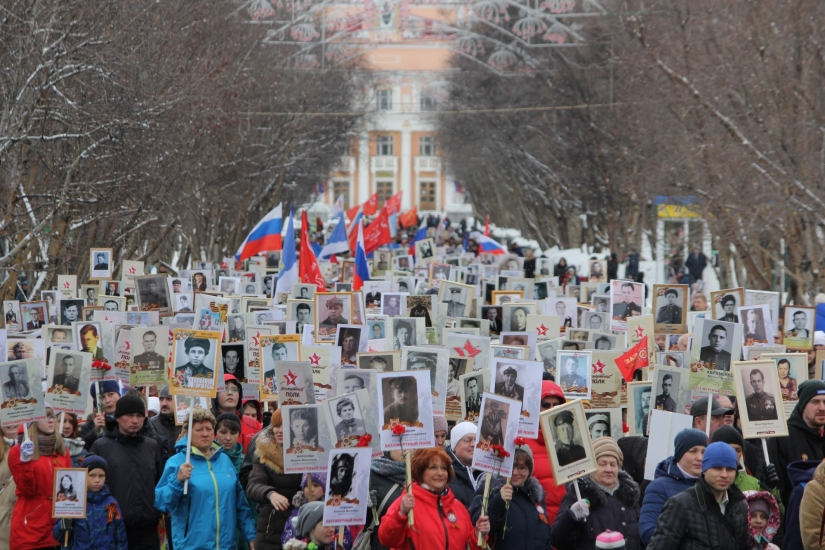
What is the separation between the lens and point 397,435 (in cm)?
706

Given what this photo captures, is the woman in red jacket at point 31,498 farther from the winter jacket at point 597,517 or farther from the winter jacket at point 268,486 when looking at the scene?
the winter jacket at point 597,517

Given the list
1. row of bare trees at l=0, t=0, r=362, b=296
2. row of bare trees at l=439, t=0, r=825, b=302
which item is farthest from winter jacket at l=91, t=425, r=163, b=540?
row of bare trees at l=439, t=0, r=825, b=302

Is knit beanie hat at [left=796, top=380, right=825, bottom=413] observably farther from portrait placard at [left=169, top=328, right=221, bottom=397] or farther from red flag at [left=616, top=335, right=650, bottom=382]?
portrait placard at [left=169, top=328, right=221, bottom=397]

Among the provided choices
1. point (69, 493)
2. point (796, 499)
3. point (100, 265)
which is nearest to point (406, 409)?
point (796, 499)

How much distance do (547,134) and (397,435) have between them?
39.9m

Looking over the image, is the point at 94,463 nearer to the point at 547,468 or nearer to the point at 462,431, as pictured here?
the point at 462,431

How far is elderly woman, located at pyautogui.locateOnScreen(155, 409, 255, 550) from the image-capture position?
25.7 ft

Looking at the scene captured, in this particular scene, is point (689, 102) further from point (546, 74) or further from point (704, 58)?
point (546, 74)

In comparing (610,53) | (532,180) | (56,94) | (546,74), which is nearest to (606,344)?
(56,94)

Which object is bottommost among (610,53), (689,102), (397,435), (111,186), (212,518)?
(212,518)

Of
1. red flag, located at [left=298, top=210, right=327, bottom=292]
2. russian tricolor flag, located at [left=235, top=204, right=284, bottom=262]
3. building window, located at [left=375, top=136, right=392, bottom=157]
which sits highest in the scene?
building window, located at [left=375, top=136, right=392, bottom=157]

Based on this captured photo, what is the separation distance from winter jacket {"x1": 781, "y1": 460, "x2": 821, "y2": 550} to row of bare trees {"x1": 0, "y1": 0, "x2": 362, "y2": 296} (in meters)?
10.3

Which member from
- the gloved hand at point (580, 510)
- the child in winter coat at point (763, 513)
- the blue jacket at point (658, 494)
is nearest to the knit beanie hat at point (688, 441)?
the blue jacket at point (658, 494)

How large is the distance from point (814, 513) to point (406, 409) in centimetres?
200
